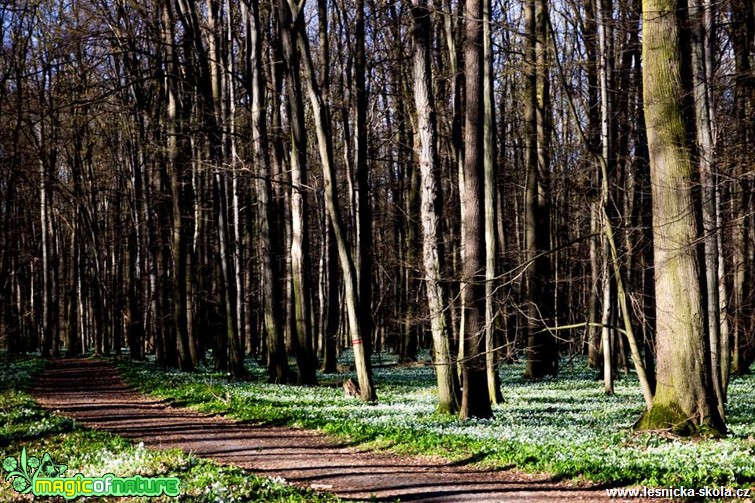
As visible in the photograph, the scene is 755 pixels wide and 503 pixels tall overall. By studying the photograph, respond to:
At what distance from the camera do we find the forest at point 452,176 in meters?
12.2

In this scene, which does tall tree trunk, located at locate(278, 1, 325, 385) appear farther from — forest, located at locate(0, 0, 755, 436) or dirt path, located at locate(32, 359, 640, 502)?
dirt path, located at locate(32, 359, 640, 502)

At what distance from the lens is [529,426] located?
44.5 feet

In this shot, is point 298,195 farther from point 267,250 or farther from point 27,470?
point 27,470

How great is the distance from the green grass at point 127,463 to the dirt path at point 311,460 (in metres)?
0.79

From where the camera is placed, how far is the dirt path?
898 cm

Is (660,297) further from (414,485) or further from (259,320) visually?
(259,320)

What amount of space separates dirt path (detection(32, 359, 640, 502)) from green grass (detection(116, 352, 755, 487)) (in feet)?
1.34

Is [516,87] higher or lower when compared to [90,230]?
higher

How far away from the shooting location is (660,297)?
12.0 m

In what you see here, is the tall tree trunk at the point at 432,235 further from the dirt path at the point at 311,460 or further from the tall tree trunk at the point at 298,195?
the tall tree trunk at the point at 298,195

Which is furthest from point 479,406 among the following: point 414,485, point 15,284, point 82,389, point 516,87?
point 15,284

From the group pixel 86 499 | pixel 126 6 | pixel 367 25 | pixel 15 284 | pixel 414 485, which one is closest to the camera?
pixel 86 499

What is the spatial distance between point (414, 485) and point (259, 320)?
4094 cm

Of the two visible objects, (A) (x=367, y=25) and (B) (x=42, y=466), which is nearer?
(B) (x=42, y=466)
